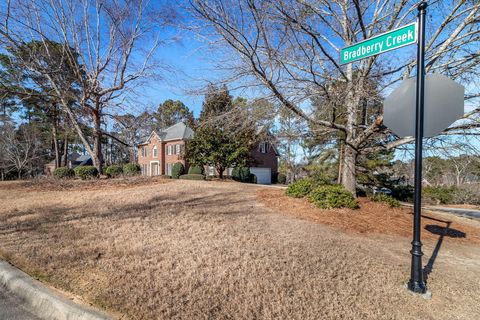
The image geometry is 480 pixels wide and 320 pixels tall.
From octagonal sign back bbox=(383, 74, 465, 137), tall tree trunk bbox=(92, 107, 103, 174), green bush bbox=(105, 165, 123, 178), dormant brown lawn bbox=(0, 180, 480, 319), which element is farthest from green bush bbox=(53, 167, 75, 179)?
octagonal sign back bbox=(383, 74, 465, 137)

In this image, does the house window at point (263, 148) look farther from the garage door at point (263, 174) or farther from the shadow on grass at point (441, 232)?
the shadow on grass at point (441, 232)

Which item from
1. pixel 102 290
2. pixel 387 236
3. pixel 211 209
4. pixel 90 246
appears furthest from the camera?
pixel 211 209

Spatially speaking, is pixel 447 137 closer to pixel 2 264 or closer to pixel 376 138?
pixel 376 138

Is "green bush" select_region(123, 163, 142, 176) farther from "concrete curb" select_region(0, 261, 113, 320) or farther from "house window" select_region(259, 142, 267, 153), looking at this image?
"house window" select_region(259, 142, 267, 153)

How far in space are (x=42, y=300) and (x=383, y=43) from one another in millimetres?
5057

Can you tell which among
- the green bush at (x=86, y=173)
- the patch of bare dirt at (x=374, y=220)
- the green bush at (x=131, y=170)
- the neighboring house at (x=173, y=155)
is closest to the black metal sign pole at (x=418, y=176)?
the patch of bare dirt at (x=374, y=220)

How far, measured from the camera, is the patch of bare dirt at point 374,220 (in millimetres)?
6160

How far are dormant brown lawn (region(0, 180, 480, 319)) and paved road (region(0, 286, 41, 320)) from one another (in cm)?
33

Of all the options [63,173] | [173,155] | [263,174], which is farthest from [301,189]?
[173,155]

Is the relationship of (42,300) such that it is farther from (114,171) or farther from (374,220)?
(114,171)

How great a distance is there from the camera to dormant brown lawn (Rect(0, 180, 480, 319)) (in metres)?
2.68

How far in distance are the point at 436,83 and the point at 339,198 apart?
199 inches

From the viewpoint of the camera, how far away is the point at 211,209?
280 inches

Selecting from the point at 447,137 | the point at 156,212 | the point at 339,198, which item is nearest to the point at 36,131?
the point at 156,212
